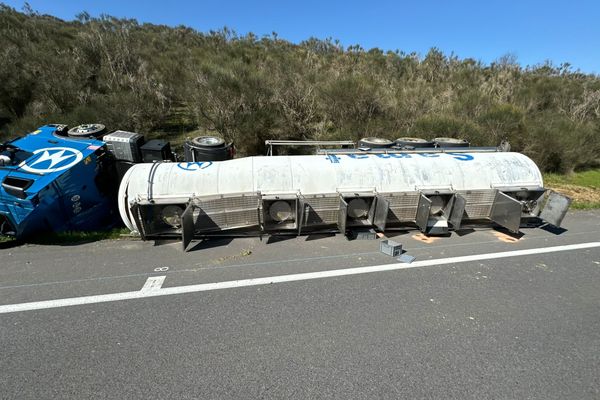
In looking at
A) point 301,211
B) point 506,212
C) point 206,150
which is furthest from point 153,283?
point 506,212

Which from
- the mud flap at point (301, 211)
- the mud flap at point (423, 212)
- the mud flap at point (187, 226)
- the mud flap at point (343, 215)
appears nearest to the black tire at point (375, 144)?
the mud flap at point (423, 212)

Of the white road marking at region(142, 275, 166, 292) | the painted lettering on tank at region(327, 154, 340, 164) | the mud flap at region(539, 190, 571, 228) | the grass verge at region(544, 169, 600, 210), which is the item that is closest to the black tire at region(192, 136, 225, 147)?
the painted lettering on tank at region(327, 154, 340, 164)

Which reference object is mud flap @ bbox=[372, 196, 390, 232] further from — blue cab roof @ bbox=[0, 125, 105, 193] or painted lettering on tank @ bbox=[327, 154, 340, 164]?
blue cab roof @ bbox=[0, 125, 105, 193]

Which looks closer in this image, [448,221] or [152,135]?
[448,221]

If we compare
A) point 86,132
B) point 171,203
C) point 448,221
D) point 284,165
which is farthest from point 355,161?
point 86,132

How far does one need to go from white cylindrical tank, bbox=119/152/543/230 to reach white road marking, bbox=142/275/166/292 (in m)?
1.43

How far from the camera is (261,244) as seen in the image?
17.2 ft

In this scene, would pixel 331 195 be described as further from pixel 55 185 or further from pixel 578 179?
pixel 578 179

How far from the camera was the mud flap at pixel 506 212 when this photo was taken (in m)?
5.34

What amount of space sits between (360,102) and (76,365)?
12.0 meters

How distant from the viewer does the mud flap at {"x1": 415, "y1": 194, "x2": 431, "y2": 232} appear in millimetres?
5367

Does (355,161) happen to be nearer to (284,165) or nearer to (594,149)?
(284,165)

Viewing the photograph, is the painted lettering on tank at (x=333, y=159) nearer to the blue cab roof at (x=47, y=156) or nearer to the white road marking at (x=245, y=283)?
the white road marking at (x=245, y=283)

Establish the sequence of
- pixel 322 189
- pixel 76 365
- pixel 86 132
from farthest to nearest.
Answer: pixel 86 132, pixel 322 189, pixel 76 365
